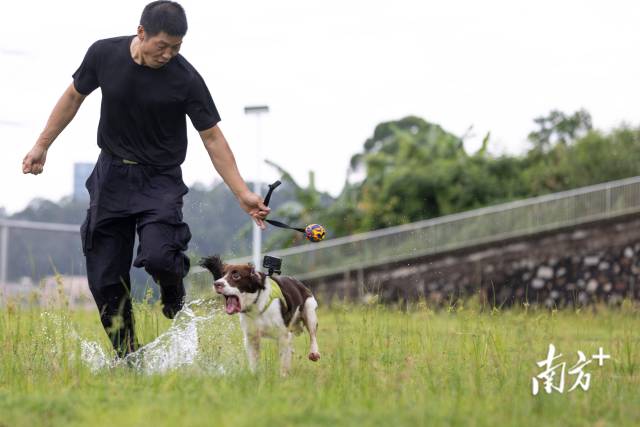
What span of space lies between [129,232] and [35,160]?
0.75m

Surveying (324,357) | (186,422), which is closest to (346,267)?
(324,357)

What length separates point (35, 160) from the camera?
7461mm

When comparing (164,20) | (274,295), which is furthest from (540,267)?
(164,20)

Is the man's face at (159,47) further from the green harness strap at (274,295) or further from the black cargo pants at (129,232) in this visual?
the green harness strap at (274,295)

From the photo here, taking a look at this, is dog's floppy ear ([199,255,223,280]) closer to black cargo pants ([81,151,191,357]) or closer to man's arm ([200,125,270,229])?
black cargo pants ([81,151,191,357])

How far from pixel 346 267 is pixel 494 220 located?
11.7ft

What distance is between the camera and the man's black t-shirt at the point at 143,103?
23.4 ft

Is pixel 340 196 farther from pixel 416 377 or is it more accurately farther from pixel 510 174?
pixel 416 377

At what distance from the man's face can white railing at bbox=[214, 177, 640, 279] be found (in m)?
19.5

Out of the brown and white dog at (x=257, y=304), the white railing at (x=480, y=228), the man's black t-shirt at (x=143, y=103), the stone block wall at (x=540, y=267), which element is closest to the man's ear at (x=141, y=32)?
the man's black t-shirt at (x=143, y=103)

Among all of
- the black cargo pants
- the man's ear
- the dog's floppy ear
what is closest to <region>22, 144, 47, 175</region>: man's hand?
the black cargo pants

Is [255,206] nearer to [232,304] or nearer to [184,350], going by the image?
[232,304]

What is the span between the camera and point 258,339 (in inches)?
312

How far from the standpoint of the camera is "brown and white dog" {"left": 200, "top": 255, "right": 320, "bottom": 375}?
299 inches
